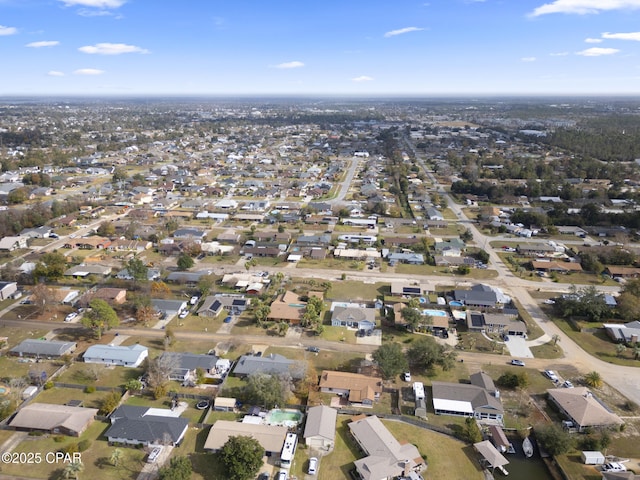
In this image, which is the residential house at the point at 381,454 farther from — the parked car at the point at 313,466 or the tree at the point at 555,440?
the tree at the point at 555,440

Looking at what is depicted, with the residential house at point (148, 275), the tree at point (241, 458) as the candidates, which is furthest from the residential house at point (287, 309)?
the tree at point (241, 458)

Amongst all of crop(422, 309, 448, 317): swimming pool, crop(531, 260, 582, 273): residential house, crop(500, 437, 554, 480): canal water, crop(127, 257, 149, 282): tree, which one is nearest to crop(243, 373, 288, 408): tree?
crop(500, 437, 554, 480): canal water

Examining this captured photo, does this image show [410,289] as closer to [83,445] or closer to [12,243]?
[83,445]

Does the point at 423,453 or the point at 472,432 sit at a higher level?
the point at 472,432

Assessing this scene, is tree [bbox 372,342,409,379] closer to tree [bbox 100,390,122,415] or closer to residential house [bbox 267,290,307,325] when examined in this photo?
residential house [bbox 267,290,307,325]

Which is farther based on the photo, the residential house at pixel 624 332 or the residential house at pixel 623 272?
the residential house at pixel 623 272

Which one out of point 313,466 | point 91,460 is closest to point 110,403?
point 91,460

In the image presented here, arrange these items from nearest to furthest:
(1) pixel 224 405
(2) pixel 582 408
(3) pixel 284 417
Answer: (3) pixel 284 417
(2) pixel 582 408
(1) pixel 224 405

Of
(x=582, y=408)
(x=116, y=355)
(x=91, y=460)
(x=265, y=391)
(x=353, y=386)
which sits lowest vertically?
(x=91, y=460)
